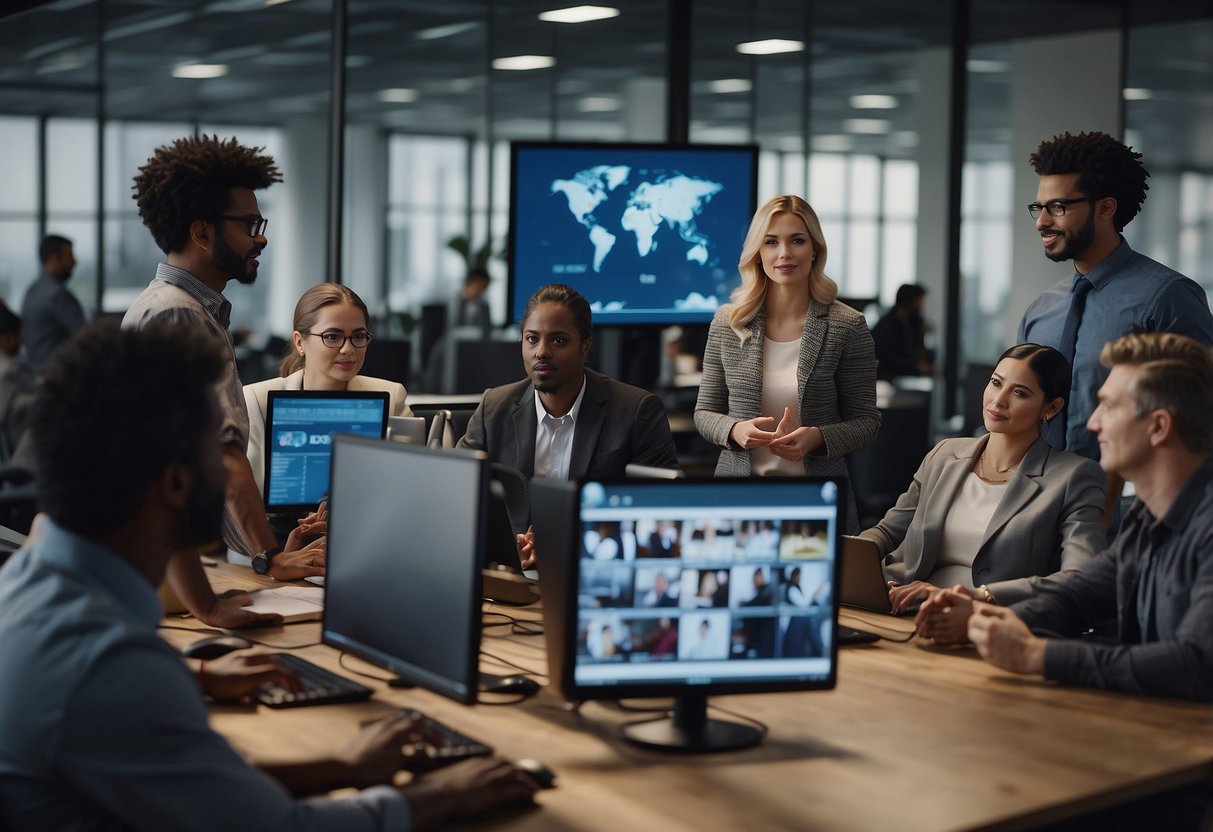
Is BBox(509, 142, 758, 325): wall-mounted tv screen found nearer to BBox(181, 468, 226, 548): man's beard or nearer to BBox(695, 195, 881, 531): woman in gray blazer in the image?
BBox(695, 195, 881, 531): woman in gray blazer

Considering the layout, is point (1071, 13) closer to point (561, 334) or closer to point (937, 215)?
point (937, 215)

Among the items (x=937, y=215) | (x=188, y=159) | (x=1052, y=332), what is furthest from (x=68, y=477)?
(x=937, y=215)

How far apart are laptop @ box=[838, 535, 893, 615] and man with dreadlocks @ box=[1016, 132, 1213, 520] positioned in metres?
1.06

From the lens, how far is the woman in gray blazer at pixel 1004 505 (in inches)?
126

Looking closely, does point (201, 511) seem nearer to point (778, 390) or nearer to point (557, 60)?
point (778, 390)

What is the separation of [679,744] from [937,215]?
7.52 m

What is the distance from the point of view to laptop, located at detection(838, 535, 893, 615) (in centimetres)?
310

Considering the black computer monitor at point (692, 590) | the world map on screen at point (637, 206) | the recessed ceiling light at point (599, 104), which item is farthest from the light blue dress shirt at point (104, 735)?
the recessed ceiling light at point (599, 104)

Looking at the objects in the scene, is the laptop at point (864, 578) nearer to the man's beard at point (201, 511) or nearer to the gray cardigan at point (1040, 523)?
the gray cardigan at point (1040, 523)

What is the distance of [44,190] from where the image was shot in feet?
27.6

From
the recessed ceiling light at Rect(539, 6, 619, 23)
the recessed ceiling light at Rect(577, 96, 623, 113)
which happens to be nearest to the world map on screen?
the recessed ceiling light at Rect(539, 6, 619, 23)

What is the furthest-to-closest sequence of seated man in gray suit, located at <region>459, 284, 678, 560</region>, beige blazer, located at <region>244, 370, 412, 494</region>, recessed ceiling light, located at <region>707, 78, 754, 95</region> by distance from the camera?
recessed ceiling light, located at <region>707, 78, 754, 95</region>, seated man in gray suit, located at <region>459, 284, 678, 560</region>, beige blazer, located at <region>244, 370, 412, 494</region>

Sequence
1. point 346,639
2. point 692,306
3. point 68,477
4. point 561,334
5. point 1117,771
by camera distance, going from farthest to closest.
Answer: point 692,306
point 561,334
point 346,639
point 1117,771
point 68,477

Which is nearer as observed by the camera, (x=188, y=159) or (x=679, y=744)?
(x=679, y=744)
